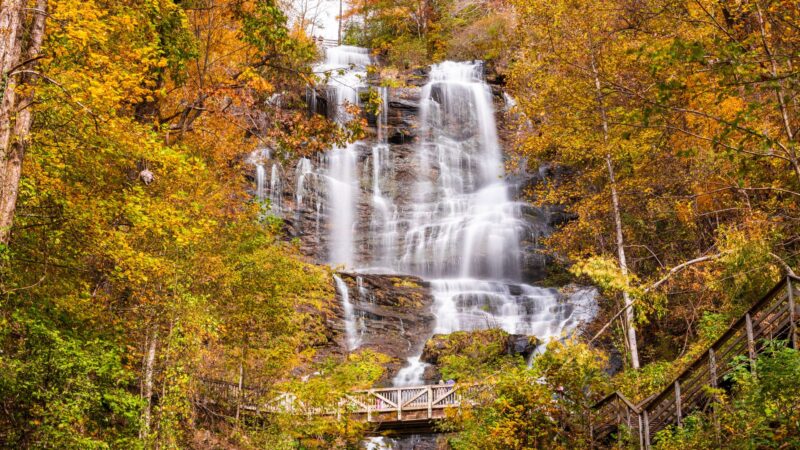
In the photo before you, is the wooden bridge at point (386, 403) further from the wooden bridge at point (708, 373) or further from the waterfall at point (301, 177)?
the waterfall at point (301, 177)

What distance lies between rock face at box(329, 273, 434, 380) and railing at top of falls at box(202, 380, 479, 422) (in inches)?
269

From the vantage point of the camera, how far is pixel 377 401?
61.1ft

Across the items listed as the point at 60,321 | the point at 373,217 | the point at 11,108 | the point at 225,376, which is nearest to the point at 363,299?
the point at 373,217

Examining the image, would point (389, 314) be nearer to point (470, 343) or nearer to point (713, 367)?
point (470, 343)

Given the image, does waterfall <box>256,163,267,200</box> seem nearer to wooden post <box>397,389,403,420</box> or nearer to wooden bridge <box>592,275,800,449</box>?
wooden post <box>397,389,403,420</box>

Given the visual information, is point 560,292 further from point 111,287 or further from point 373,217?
point 111,287

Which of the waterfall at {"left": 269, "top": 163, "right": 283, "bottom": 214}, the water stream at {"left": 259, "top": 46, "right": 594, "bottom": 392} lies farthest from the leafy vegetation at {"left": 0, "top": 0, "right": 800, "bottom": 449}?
the waterfall at {"left": 269, "top": 163, "right": 283, "bottom": 214}

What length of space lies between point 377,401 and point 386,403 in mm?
263

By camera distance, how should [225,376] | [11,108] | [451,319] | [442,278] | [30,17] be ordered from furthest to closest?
[442,278], [451,319], [225,376], [30,17], [11,108]

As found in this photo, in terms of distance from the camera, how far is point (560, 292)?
2975cm

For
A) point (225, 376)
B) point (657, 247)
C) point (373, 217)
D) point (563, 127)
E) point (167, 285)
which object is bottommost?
point (225, 376)

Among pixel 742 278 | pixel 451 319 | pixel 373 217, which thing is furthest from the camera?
pixel 373 217

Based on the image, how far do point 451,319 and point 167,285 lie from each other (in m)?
18.2

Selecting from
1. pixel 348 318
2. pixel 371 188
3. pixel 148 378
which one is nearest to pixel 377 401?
pixel 148 378
